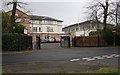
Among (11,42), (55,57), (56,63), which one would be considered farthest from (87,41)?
(56,63)

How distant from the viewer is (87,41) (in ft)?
142

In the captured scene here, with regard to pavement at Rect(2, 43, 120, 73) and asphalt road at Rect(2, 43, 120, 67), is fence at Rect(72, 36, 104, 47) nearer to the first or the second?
asphalt road at Rect(2, 43, 120, 67)

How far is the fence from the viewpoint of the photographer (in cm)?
4256

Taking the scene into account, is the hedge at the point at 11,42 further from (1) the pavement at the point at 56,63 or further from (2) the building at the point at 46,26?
(2) the building at the point at 46,26

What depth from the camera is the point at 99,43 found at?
42156mm

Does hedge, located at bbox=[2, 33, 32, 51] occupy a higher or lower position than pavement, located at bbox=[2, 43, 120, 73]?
higher

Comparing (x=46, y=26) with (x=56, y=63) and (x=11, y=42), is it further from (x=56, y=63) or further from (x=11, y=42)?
(x=56, y=63)

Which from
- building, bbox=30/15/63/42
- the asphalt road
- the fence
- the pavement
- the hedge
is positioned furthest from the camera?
building, bbox=30/15/63/42

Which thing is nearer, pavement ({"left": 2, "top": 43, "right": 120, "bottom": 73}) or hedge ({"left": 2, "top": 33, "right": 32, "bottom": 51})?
pavement ({"left": 2, "top": 43, "right": 120, "bottom": 73})

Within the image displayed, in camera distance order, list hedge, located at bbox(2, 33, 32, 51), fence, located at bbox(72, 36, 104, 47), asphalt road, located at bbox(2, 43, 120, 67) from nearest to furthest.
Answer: asphalt road, located at bbox(2, 43, 120, 67) < hedge, located at bbox(2, 33, 32, 51) < fence, located at bbox(72, 36, 104, 47)

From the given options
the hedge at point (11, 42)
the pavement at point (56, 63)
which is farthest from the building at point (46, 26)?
the pavement at point (56, 63)

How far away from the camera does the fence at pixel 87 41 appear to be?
140ft

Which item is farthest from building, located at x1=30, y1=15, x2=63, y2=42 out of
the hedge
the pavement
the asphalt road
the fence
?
the pavement

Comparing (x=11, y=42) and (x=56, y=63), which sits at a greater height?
(x=11, y=42)
